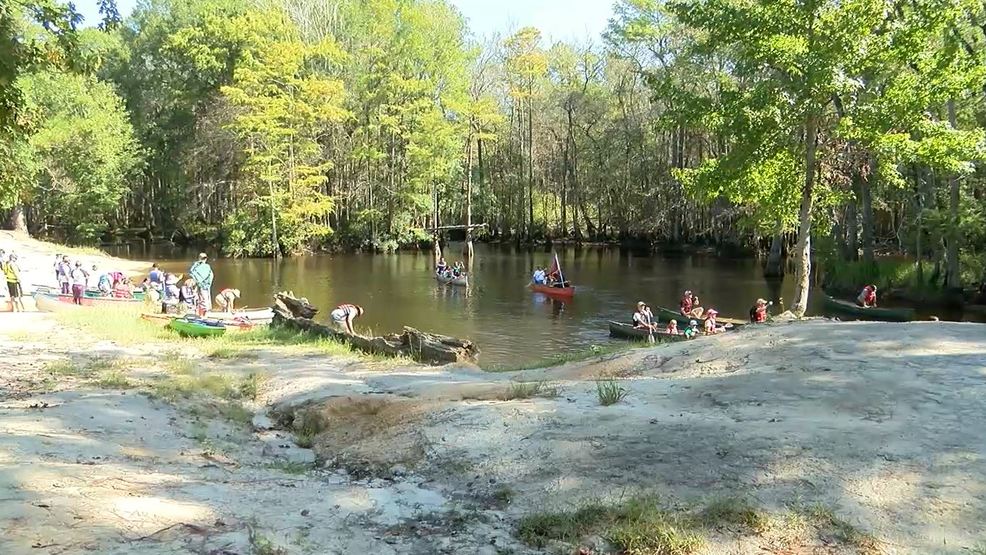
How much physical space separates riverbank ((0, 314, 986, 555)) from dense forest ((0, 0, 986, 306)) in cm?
1354

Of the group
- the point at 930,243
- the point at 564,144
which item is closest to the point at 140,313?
the point at 930,243

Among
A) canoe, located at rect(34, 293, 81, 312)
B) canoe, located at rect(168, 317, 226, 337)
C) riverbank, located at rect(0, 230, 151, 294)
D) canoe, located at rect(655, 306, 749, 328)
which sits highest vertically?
riverbank, located at rect(0, 230, 151, 294)

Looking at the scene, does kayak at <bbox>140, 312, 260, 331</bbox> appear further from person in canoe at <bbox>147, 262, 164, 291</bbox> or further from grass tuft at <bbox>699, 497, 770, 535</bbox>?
grass tuft at <bbox>699, 497, 770, 535</bbox>

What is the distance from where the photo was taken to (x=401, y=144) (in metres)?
52.6

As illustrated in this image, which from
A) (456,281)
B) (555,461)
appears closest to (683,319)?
(456,281)

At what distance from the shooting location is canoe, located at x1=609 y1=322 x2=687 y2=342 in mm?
19434

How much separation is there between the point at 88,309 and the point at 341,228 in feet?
113

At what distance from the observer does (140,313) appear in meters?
20.2

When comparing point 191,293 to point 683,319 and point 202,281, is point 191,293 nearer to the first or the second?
point 202,281

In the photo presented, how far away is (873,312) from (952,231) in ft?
17.8

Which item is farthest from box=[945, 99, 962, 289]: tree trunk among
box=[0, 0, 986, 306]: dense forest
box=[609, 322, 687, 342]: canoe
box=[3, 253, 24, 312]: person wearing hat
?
box=[3, 253, 24, 312]: person wearing hat

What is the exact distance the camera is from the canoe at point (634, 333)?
1943 cm

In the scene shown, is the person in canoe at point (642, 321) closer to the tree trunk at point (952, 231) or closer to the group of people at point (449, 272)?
the tree trunk at point (952, 231)

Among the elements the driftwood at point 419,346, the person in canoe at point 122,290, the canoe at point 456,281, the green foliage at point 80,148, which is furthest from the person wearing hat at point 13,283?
the green foliage at point 80,148
